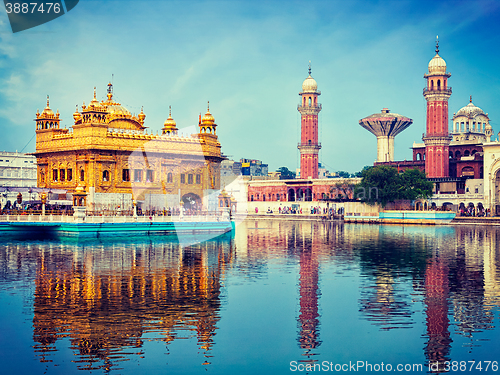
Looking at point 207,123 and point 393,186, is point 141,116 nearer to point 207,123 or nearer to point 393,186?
point 207,123

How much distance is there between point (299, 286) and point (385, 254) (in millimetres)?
11113

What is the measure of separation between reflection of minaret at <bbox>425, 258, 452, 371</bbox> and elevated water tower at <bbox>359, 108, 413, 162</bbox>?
86180 mm

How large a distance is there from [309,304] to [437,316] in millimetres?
3684

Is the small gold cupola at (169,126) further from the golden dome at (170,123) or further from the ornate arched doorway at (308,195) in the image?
the ornate arched doorway at (308,195)

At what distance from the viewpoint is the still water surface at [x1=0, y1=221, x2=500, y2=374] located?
39.3ft

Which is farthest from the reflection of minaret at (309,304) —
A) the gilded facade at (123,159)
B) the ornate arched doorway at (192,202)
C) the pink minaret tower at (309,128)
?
the pink minaret tower at (309,128)

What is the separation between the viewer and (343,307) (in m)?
16.6

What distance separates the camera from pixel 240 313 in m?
15.7

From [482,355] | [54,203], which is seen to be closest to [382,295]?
[482,355]

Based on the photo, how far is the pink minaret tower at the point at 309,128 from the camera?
94.1 meters

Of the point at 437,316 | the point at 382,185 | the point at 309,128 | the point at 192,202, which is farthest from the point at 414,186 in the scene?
the point at 437,316

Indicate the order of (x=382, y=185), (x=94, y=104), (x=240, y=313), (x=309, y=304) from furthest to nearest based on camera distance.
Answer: (x=382, y=185) → (x=94, y=104) → (x=309, y=304) → (x=240, y=313)

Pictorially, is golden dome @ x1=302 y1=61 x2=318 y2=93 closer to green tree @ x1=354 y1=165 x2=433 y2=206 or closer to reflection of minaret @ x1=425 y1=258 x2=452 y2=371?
green tree @ x1=354 y1=165 x2=433 y2=206

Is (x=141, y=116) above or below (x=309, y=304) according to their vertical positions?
above
